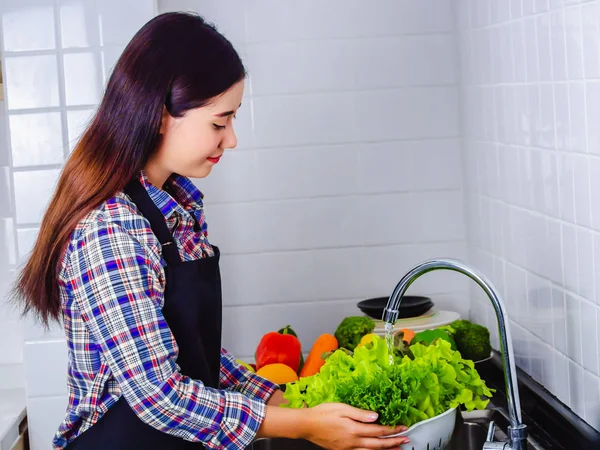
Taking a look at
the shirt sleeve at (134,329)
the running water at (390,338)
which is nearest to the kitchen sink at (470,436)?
the running water at (390,338)

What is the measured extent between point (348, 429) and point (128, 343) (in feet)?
1.17

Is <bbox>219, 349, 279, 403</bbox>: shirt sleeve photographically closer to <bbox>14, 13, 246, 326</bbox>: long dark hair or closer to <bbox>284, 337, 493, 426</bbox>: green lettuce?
<bbox>284, 337, 493, 426</bbox>: green lettuce

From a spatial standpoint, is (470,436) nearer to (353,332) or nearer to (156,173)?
(353,332)

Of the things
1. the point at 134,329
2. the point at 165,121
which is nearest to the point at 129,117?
the point at 165,121

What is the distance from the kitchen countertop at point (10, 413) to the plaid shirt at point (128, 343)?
2.08ft

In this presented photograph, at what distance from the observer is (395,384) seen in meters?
1.36

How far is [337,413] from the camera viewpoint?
4.50 feet

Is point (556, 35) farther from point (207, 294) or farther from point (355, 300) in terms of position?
point (355, 300)

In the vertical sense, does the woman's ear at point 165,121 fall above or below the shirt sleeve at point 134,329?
above

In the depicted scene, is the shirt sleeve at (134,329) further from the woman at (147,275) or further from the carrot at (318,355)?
the carrot at (318,355)

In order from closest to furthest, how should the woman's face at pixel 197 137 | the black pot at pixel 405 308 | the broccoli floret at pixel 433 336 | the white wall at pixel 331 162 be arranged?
the woman's face at pixel 197 137, the broccoli floret at pixel 433 336, the black pot at pixel 405 308, the white wall at pixel 331 162

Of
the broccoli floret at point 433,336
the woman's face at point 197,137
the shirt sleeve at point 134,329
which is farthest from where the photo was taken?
the broccoli floret at point 433,336

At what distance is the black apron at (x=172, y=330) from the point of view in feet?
4.75

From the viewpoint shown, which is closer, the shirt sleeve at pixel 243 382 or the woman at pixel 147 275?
the woman at pixel 147 275
